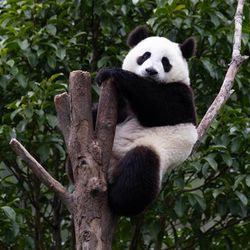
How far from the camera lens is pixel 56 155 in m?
5.92

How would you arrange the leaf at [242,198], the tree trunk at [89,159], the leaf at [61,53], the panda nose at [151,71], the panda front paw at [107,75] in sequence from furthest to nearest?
the leaf at [61,53], the leaf at [242,198], the panda nose at [151,71], the panda front paw at [107,75], the tree trunk at [89,159]

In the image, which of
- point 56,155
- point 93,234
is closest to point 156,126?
point 93,234

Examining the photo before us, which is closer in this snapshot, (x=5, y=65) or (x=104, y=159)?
(x=104, y=159)

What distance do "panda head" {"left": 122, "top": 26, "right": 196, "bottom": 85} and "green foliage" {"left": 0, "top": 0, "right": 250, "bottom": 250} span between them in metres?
0.49

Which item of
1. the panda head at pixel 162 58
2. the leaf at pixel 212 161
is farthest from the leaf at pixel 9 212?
the leaf at pixel 212 161

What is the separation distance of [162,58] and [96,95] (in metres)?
0.82

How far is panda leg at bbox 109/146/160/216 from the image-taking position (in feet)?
13.7

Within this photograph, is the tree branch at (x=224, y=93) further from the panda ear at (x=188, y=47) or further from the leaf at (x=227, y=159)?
the leaf at (x=227, y=159)

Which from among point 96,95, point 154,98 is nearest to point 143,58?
point 154,98

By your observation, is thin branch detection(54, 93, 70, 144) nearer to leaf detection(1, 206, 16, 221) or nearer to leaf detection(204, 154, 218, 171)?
leaf detection(1, 206, 16, 221)

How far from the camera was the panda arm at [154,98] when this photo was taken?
444 centimetres

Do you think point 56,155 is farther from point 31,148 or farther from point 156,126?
point 156,126

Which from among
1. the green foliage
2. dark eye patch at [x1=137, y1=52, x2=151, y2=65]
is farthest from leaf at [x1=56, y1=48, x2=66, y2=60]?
dark eye patch at [x1=137, y1=52, x2=151, y2=65]

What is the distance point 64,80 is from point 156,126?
3.87 feet
